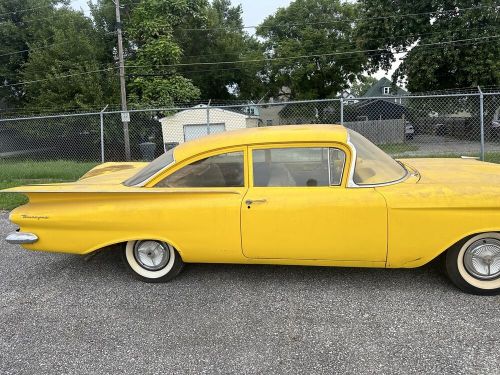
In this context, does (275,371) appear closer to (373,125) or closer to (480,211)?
(480,211)

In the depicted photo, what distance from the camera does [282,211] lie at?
3.29m

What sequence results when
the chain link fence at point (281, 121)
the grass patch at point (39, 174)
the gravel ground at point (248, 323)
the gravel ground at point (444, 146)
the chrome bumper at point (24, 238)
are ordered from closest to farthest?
the gravel ground at point (248, 323) → the chrome bumper at point (24, 238) → the grass patch at point (39, 174) → the gravel ground at point (444, 146) → the chain link fence at point (281, 121)

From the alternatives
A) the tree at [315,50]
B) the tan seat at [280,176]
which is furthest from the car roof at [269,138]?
the tree at [315,50]

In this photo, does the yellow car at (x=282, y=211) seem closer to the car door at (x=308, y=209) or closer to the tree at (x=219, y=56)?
the car door at (x=308, y=209)

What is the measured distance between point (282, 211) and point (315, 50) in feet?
113

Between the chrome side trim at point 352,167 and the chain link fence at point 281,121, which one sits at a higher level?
the chain link fence at point 281,121

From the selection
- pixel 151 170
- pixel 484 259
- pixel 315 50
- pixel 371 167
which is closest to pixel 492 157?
pixel 484 259

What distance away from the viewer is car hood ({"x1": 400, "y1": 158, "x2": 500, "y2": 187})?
3350mm

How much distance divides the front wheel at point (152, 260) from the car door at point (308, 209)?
0.76 m

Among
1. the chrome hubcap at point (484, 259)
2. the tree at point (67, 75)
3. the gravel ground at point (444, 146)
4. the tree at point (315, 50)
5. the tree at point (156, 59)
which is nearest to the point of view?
the chrome hubcap at point (484, 259)

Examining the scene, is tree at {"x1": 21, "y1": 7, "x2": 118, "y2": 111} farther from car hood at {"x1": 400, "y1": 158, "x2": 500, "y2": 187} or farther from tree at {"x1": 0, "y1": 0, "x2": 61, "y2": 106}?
car hood at {"x1": 400, "y1": 158, "x2": 500, "y2": 187}

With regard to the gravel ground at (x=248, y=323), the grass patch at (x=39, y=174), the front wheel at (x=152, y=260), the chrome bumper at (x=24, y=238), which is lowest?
the gravel ground at (x=248, y=323)

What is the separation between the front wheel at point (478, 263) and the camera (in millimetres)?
3150

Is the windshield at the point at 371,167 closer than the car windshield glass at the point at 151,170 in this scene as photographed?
Yes
